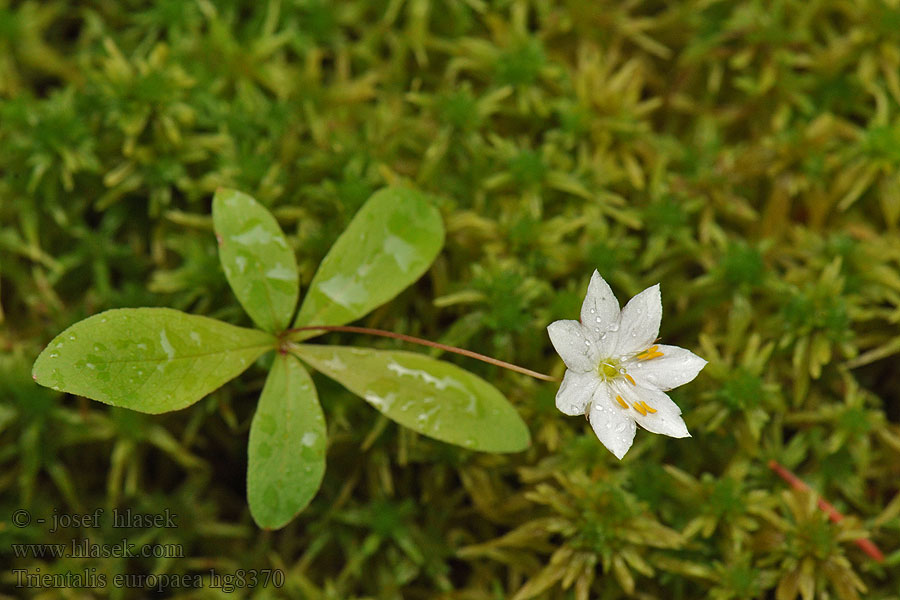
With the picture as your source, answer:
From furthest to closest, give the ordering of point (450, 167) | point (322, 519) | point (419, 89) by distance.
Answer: point (419, 89)
point (450, 167)
point (322, 519)

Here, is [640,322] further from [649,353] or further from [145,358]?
[145,358]

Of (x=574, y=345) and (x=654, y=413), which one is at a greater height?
(x=574, y=345)

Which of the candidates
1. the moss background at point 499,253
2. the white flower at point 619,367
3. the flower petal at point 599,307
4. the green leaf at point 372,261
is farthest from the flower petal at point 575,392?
the green leaf at point 372,261

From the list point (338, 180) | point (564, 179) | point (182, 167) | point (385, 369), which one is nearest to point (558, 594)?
point (385, 369)

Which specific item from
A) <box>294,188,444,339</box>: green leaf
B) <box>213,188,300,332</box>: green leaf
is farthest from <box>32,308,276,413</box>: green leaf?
<box>294,188,444,339</box>: green leaf

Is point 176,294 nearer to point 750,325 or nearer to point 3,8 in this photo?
point 3,8

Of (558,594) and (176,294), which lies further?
(176,294)

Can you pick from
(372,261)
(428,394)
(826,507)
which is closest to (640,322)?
(428,394)
